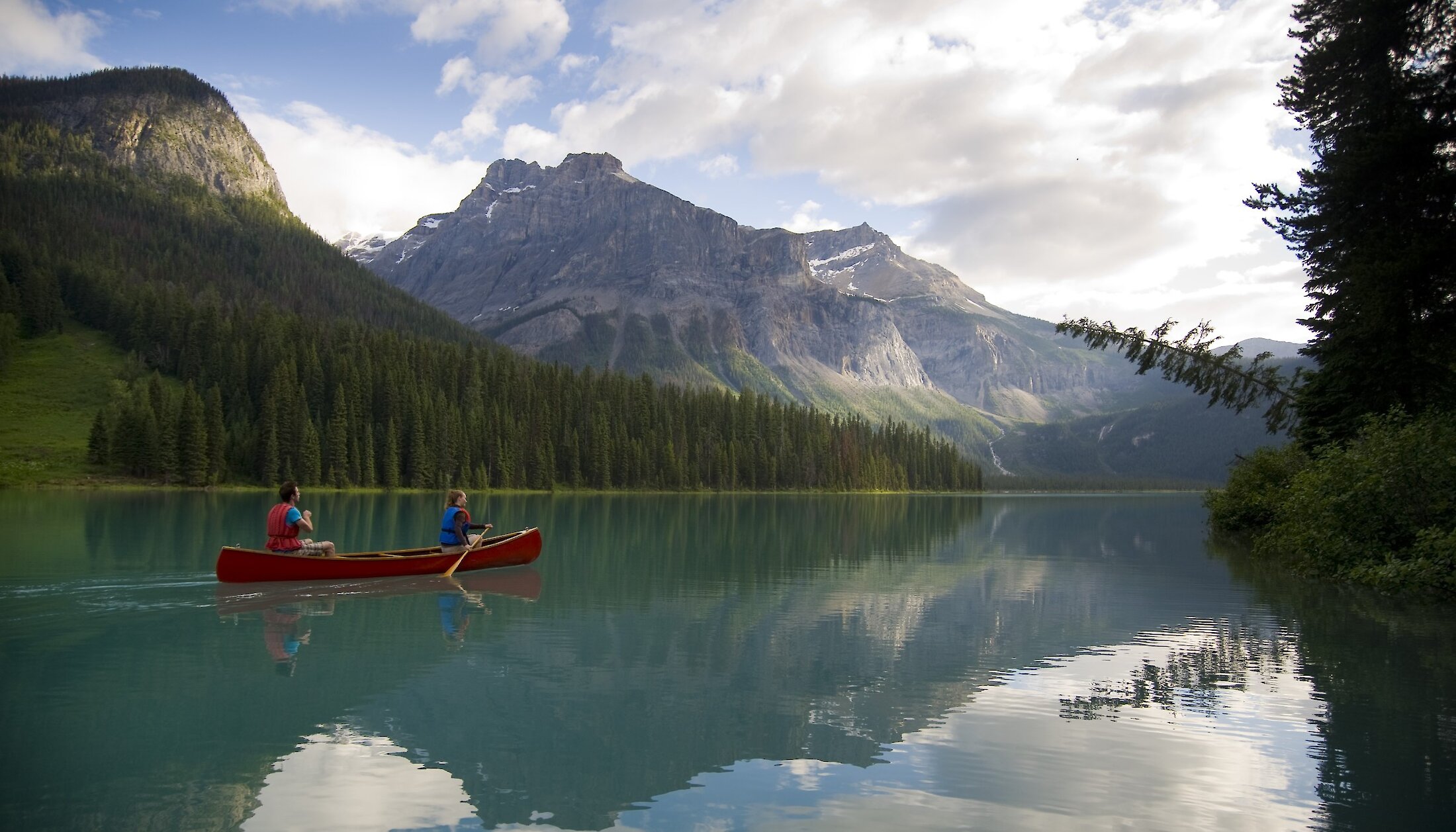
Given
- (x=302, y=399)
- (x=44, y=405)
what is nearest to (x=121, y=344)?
(x=44, y=405)

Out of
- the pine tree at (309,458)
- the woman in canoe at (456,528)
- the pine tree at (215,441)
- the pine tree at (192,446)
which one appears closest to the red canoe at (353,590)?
the woman in canoe at (456,528)

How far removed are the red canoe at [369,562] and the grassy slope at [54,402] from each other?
8726cm

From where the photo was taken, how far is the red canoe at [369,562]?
29.2 metres

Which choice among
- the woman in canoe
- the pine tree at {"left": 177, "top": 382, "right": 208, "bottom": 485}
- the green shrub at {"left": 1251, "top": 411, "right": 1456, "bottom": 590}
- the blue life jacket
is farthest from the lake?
the pine tree at {"left": 177, "top": 382, "right": 208, "bottom": 485}

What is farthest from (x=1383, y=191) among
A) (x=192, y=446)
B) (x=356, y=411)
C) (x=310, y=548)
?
(x=356, y=411)

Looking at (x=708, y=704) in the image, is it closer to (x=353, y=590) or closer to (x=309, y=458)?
(x=353, y=590)

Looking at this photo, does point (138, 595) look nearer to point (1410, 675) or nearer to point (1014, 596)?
point (1014, 596)

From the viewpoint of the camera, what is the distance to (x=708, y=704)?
1670cm

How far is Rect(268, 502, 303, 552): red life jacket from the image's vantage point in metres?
30.6

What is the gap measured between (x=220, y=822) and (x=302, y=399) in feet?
403

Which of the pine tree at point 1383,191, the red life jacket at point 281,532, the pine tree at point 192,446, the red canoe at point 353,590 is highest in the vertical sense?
the pine tree at point 1383,191

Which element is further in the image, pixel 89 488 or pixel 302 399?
pixel 302 399

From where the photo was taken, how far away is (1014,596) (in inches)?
1315

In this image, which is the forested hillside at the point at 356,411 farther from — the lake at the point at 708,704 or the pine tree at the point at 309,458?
the lake at the point at 708,704
